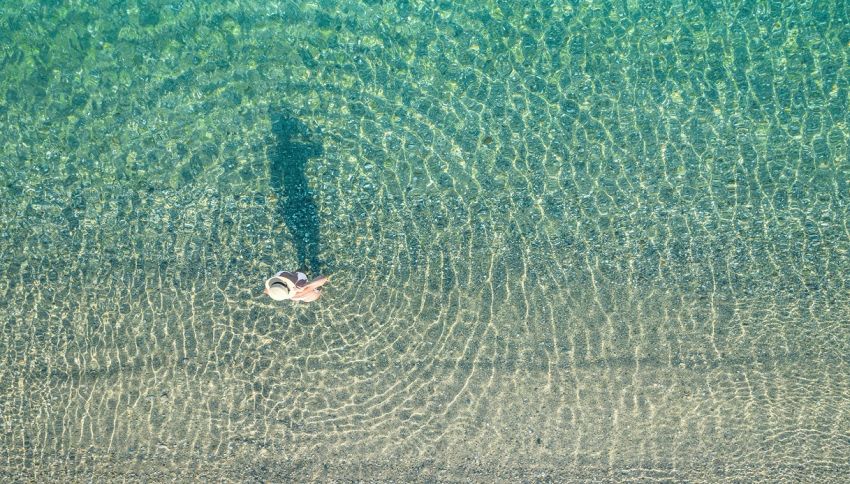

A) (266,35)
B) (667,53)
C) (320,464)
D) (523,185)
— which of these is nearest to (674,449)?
(523,185)

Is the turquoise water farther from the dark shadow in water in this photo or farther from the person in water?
the person in water

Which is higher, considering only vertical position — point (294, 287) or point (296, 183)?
point (296, 183)

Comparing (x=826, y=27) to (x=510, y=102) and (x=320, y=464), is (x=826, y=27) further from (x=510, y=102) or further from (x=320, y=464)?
(x=320, y=464)

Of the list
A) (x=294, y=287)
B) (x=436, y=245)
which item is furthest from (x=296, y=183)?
(x=436, y=245)

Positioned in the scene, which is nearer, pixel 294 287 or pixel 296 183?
pixel 294 287

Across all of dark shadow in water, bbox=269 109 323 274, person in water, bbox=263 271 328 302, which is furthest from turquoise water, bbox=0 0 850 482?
person in water, bbox=263 271 328 302

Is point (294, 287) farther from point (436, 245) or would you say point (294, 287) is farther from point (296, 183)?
point (436, 245)

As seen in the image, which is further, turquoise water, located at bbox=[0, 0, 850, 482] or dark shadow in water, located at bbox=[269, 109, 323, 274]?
dark shadow in water, located at bbox=[269, 109, 323, 274]
